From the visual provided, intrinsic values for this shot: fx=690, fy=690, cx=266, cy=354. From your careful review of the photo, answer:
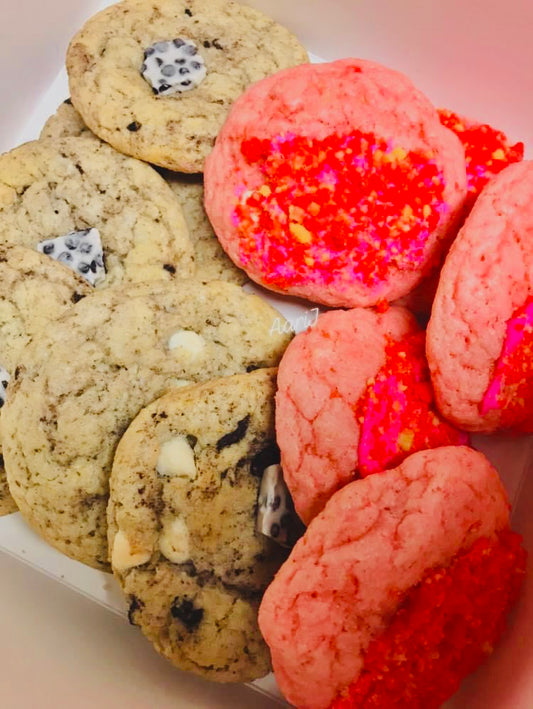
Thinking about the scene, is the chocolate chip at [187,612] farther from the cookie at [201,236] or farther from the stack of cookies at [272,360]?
the cookie at [201,236]

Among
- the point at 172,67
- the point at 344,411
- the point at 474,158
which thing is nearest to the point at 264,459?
the point at 344,411

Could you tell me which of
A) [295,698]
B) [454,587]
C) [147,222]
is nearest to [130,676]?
[295,698]

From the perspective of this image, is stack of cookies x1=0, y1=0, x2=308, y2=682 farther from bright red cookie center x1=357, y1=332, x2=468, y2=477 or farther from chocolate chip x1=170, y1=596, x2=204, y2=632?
bright red cookie center x1=357, y1=332, x2=468, y2=477

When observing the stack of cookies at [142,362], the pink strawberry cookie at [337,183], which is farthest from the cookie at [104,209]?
the pink strawberry cookie at [337,183]

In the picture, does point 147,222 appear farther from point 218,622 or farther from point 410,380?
point 218,622

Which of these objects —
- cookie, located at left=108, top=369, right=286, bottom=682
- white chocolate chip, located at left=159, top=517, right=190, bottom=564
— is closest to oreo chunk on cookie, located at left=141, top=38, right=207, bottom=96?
cookie, located at left=108, top=369, right=286, bottom=682

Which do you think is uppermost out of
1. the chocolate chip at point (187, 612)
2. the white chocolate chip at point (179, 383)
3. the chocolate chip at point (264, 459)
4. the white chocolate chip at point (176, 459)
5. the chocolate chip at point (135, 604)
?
the white chocolate chip at point (179, 383)
